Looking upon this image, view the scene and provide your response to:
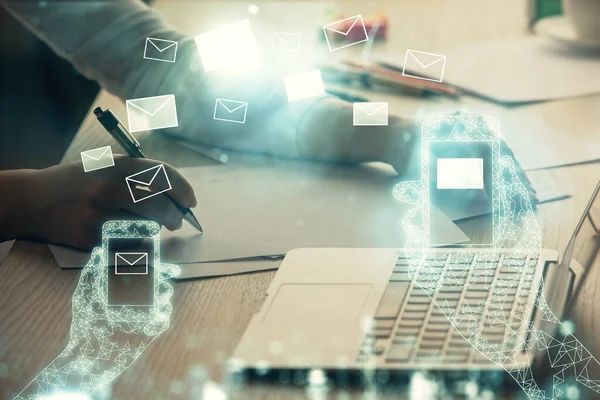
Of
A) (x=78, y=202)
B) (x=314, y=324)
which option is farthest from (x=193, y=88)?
(x=314, y=324)

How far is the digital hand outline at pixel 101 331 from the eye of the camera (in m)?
0.33

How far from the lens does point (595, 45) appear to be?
66 centimetres

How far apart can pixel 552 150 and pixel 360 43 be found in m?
0.31

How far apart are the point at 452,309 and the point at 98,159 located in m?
0.25

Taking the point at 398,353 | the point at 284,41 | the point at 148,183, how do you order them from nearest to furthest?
the point at 398,353, the point at 148,183, the point at 284,41

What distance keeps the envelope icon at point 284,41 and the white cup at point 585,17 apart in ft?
0.98

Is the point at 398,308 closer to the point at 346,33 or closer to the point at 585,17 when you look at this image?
the point at 346,33

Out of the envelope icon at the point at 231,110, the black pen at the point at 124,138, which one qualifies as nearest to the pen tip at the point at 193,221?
the black pen at the point at 124,138

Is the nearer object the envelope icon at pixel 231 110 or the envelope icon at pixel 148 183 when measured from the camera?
the envelope icon at pixel 148 183

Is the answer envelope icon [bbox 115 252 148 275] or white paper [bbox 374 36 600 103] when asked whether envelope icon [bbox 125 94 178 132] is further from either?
white paper [bbox 374 36 600 103]

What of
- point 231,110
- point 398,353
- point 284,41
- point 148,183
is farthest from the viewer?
point 284,41

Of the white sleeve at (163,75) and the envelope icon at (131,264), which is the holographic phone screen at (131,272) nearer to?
the envelope icon at (131,264)

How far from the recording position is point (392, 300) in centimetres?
36

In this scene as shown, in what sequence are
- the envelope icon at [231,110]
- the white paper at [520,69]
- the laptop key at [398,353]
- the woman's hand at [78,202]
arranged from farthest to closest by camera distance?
the white paper at [520,69] < the envelope icon at [231,110] < the woman's hand at [78,202] < the laptop key at [398,353]
